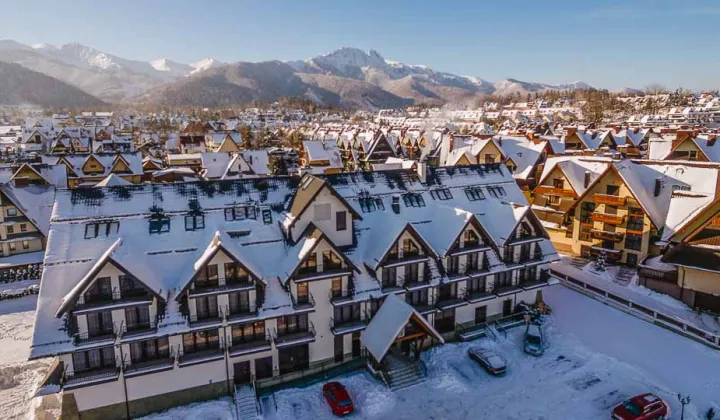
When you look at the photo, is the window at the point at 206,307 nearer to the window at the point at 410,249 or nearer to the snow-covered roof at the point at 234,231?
the snow-covered roof at the point at 234,231

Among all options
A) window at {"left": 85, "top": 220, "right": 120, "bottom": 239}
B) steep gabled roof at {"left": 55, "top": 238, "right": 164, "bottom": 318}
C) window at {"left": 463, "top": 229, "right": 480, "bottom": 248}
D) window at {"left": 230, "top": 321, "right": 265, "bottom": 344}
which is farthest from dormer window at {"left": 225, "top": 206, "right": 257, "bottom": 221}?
window at {"left": 463, "top": 229, "right": 480, "bottom": 248}

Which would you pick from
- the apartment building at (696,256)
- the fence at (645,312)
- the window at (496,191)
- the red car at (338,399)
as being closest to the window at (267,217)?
the red car at (338,399)

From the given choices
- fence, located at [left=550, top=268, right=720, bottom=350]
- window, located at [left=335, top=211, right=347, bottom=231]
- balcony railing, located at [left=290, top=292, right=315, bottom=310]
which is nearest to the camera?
balcony railing, located at [left=290, top=292, right=315, bottom=310]

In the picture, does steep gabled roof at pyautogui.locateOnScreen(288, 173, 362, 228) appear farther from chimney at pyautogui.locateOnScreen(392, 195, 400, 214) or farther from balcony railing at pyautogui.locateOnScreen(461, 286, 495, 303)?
balcony railing at pyautogui.locateOnScreen(461, 286, 495, 303)

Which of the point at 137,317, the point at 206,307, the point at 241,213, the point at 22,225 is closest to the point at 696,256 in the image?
the point at 241,213

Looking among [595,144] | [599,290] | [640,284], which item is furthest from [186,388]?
[595,144]

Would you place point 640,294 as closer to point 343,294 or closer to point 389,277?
point 389,277

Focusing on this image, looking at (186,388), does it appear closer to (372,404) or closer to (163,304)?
(163,304)

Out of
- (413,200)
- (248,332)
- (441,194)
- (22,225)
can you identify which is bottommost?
(248,332)

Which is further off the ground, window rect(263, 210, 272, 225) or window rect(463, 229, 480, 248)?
window rect(263, 210, 272, 225)
